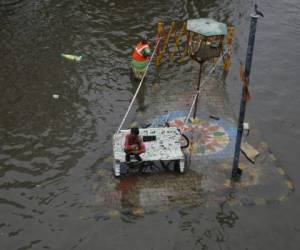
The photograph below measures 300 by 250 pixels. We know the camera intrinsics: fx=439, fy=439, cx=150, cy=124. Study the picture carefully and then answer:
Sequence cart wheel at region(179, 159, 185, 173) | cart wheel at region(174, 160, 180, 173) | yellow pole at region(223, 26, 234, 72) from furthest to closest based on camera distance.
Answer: yellow pole at region(223, 26, 234, 72) → cart wheel at region(174, 160, 180, 173) → cart wheel at region(179, 159, 185, 173)

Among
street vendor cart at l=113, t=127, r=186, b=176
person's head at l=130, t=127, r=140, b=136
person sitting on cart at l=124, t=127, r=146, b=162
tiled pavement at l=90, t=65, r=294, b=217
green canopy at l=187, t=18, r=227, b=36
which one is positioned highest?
green canopy at l=187, t=18, r=227, b=36

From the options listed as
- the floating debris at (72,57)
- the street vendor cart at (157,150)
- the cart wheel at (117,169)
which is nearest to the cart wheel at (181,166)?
the street vendor cart at (157,150)

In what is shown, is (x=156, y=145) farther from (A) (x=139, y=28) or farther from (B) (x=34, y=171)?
(A) (x=139, y=28)

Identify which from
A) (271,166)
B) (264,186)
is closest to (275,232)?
(264,186)

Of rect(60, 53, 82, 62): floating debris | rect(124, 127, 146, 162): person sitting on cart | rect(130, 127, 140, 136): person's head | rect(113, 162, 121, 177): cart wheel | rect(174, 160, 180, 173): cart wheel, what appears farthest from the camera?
rect(60, 53, 82, 62): floating debris

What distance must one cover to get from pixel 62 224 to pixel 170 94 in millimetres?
6930

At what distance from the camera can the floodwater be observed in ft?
33.4

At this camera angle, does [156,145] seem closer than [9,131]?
Yes

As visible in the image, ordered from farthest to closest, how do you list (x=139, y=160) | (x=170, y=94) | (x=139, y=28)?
(x=139, y=28)
(x=170, y=94)
(x=139, y=160)

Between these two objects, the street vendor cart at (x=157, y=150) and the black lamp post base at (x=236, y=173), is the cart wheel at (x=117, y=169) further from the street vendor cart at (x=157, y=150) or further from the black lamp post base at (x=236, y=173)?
the black lamp post base at (x=236, y=173)

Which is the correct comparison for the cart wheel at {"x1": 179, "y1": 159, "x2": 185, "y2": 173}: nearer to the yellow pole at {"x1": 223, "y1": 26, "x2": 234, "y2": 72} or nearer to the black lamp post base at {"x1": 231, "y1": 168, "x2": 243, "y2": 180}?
the black lamp post base at {"x1": 231, "y1": 168, "x2": 243, "y2": 180}

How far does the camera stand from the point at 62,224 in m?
10.3

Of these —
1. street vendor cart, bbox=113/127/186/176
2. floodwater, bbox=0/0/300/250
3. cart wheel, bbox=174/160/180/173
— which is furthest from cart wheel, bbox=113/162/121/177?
cart wheel, bbox=174/160/180/173

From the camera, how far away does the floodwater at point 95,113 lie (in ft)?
33.4
